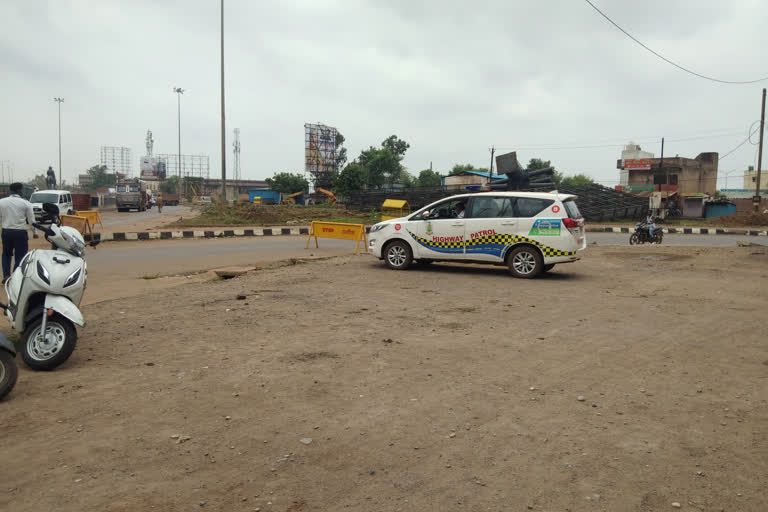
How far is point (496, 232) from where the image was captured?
429 inches

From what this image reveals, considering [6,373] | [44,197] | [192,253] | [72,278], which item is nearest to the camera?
[6,373]

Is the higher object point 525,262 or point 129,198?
point 129,198

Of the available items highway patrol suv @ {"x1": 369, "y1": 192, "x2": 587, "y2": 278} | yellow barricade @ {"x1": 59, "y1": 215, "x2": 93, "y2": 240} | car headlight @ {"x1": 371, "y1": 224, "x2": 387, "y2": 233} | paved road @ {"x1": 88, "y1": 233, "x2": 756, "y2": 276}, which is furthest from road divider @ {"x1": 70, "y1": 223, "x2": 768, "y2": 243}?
highway patrol suv @ {"x1": 369, "y1": 192, "x2": 587, "y2": 278}

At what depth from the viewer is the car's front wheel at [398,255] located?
38.5 ft

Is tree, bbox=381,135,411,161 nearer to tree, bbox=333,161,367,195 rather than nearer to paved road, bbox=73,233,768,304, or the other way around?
tree, bbox=333,161,367,195

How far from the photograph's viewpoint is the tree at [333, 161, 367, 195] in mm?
58812

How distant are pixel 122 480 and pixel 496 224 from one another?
882 centimetres

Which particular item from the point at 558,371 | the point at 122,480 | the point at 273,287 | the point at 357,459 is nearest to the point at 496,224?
the point at 273,287

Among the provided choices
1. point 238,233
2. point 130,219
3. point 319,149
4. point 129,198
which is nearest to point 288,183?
point 319,149

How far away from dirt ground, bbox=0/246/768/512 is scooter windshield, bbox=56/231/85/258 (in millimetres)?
1004

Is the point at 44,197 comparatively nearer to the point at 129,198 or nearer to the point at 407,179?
the point at 129,198

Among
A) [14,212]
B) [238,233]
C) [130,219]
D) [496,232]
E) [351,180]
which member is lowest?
[238,233]

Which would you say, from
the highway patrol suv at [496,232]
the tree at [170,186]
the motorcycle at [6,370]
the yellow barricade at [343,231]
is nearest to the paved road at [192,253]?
the yellow barricade at [343,231]

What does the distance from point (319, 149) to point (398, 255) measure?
6048 cm
